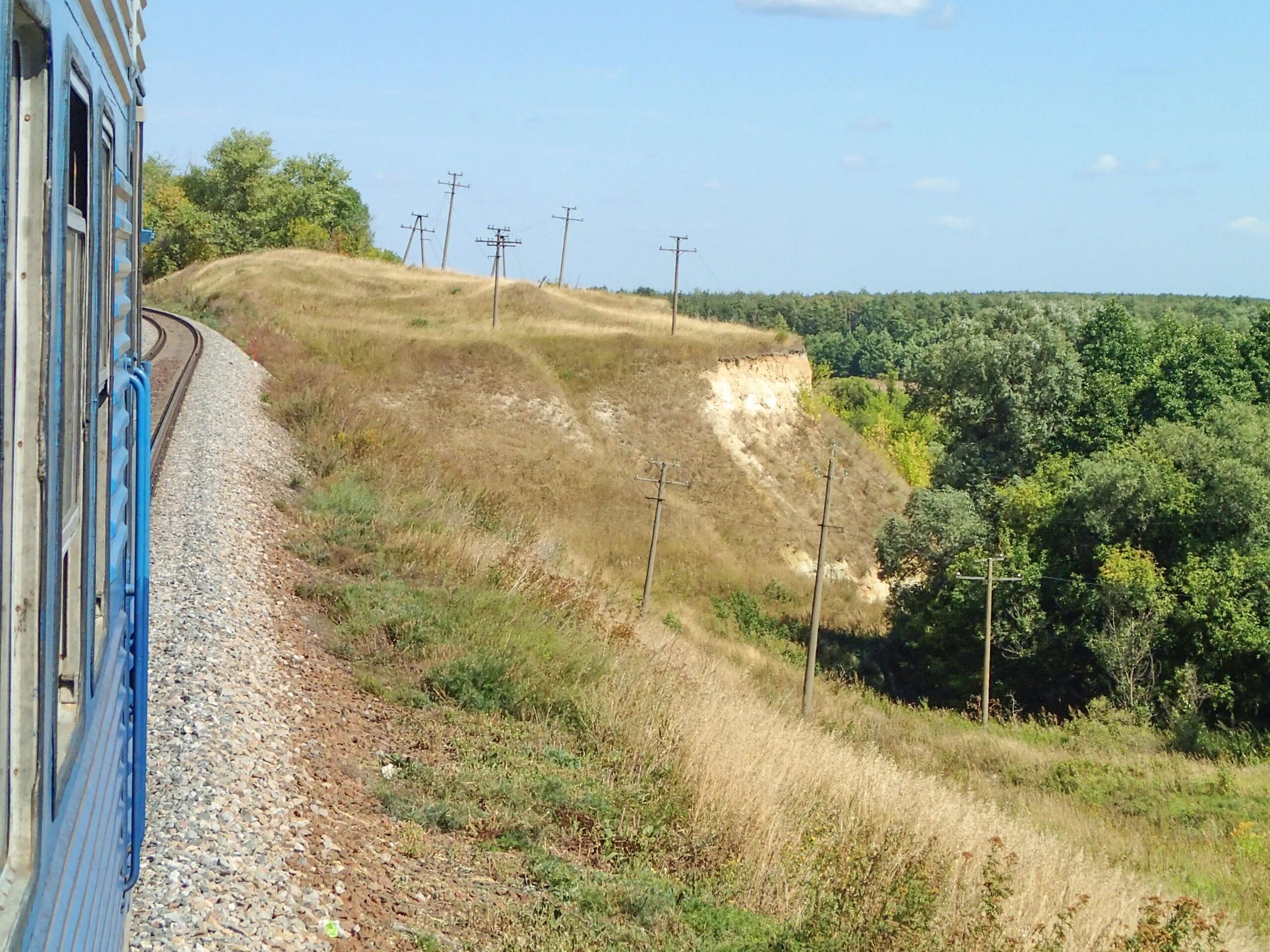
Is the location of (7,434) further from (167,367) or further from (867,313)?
Answer: (867,313)

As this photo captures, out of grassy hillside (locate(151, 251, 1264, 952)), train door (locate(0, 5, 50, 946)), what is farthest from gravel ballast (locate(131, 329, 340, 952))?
train door (locate(0, 5, 50, 946))

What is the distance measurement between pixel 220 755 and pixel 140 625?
9.82 feet

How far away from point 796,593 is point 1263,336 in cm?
1895

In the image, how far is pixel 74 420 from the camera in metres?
2.10

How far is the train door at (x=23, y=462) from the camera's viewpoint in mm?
1444

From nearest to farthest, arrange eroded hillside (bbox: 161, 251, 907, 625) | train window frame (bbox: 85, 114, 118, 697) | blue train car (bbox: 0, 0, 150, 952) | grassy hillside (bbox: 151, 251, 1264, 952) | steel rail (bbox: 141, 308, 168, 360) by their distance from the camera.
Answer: blue train car (bbox: 0, 0, 150, 952) → train window frame (bbox: 85, 114, 118, 697) → grassy hillside (bbox: 151, 251, 1264, 952) → steel rail (bbox: 141, 308, 168, 360) → eroded hillside (bbox: 161, 251, 907, 625)

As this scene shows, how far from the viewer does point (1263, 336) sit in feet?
131

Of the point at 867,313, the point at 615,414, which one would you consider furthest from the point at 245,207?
the point at 867,313

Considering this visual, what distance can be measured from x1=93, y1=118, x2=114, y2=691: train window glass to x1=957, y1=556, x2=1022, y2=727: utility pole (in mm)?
29157

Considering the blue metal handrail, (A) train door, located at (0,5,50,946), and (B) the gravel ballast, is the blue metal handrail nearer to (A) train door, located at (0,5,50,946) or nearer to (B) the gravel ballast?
(B) the gravel ballast

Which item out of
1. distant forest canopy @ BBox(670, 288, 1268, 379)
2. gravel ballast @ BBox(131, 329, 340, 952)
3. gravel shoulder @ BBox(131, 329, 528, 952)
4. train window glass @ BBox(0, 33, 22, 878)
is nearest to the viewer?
train window glass @ BBox(0, 33, 22, 878)

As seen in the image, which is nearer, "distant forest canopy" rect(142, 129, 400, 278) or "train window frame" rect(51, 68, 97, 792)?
"train window frame" rect(51, 68, 97, 792)

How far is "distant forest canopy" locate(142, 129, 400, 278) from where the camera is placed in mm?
73562

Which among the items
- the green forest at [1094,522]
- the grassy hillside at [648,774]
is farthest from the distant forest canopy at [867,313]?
the grassy hillside at [648,774]
